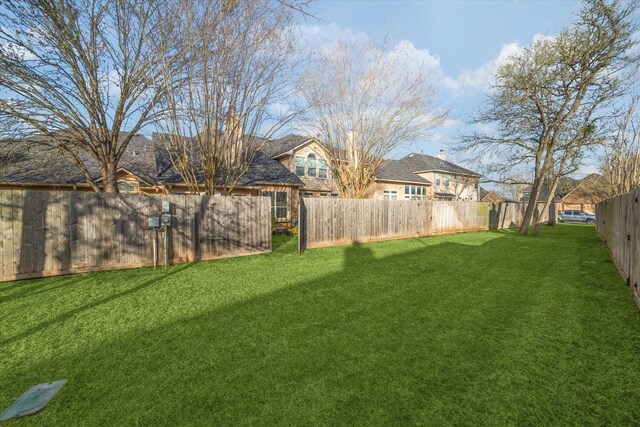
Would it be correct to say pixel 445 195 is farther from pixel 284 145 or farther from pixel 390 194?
pixel 284 145

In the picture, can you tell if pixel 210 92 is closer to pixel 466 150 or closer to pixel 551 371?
pixel 551 371

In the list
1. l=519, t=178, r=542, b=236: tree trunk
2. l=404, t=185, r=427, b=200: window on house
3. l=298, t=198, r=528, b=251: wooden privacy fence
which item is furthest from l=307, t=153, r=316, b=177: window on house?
l=519, t=178, r=542, b=236: tree trunk

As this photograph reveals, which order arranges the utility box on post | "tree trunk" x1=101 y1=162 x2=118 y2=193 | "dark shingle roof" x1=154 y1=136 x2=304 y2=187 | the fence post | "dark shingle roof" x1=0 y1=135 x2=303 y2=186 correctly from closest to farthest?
the utility box on post < "tree trunk" x1=101 y1=162 x2=118 y2=193 < the fence post < "dark shingle roof" x1=0 y1=135 x2=303 y2=186 < "dark shingle roof" x1=154 y1=136 x2=304 y2=187

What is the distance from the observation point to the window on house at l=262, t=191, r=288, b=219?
16.9 m

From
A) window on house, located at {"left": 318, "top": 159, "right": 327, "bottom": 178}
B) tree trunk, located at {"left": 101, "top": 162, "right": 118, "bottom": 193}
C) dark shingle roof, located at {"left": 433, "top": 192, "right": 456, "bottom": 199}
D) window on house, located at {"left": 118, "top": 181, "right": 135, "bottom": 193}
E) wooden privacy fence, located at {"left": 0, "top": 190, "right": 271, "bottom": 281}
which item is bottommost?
wooden privacy fence, located at {"left": 0, "top": 190, "right": 271, "bottom": 281}

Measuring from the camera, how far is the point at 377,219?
11.7 m

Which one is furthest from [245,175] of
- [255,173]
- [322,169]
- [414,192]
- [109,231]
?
[414,192]

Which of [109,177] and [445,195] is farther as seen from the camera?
[445,195]

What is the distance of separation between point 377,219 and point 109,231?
8.58 m

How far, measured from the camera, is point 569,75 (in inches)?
496

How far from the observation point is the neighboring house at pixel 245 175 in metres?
12.5

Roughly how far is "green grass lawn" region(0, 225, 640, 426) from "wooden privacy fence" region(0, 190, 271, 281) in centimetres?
54

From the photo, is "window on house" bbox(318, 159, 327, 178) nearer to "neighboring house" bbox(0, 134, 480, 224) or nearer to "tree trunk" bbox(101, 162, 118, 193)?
"neighboring house" bbox(0, 134, 480, 224)

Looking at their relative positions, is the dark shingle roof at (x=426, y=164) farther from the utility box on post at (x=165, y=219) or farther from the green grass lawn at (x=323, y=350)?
the utility box on post at (x=165, y=219)
